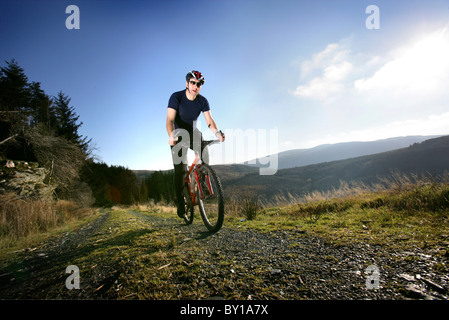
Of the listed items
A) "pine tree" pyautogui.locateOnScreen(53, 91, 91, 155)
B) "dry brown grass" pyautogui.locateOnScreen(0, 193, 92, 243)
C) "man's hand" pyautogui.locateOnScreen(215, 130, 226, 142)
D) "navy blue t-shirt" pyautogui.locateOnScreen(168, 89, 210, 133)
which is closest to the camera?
"man's hand" pyautogui.locateOnScreen(215, 130, 226, 142)

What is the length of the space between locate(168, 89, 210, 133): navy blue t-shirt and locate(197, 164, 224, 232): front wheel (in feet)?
3.14

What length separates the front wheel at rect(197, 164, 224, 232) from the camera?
317cm

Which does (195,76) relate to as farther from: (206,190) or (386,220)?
(386,220)

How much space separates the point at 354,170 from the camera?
235 ft

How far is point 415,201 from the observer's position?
166 inches

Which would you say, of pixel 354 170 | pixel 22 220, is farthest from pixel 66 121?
pixel 354 170

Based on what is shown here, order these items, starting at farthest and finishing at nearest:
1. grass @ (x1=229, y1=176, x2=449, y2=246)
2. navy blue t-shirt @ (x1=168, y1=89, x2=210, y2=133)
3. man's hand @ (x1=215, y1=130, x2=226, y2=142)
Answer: navy blue t-shirt @ (x1=168, y1=89, x2=210, y2=133) → man's hand @ (x1=215, y1=130, x2=226, y2=142) → grass @ (x1=229, y1=176, x2=449, y2=246)

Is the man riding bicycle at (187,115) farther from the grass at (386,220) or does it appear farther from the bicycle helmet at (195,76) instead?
the grass at (386,220)

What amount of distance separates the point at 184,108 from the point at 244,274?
3.08 m

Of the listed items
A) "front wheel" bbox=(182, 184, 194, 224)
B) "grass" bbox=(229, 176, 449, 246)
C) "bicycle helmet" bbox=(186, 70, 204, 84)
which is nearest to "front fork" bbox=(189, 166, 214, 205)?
"front wheel" bbox=(182, 184, 194, 224)

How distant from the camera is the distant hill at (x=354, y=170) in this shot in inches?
2363

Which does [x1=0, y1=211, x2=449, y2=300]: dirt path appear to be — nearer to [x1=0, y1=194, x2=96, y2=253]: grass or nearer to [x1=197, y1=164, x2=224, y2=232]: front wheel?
[x1=197, y1=164, x2=224, y2=232]: front wheel

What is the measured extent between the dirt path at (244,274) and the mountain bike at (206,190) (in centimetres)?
99
